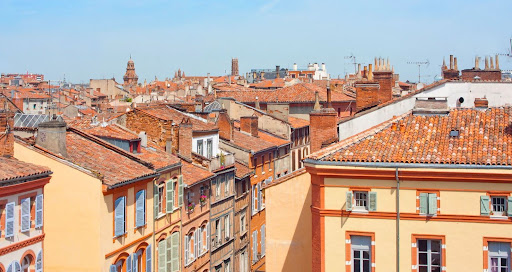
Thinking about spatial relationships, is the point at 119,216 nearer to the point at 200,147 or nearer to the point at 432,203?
the point at 432,203

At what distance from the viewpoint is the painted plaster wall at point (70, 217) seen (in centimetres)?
3064

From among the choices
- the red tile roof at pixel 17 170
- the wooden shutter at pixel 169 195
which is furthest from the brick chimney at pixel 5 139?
the wooden shutter at pixel 169 195

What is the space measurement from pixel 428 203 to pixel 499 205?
2.27 meters

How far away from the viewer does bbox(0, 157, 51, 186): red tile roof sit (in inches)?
1033

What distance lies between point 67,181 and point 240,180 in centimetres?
2271

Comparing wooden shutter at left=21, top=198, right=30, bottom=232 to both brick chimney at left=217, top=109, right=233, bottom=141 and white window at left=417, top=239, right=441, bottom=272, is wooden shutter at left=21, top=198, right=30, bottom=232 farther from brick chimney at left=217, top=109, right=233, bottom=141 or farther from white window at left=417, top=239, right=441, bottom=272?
brick chimney at left=217, top=109, right=233, bottom=141

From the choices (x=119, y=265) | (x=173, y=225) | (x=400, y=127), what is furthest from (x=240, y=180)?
(x=400, y=127)

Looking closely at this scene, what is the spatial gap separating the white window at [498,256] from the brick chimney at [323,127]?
29.5 feet

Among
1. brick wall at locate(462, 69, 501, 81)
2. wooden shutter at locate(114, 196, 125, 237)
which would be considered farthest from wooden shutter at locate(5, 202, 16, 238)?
brick wall at locate(462, 69, 501, 81)

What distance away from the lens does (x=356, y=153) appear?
87.4 ft

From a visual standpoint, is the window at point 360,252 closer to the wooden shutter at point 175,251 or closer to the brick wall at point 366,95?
the brick wall at point 366,95

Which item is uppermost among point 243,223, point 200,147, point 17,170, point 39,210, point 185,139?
point 185,139

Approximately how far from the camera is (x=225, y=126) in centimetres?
5506

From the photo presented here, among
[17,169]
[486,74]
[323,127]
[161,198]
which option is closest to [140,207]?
[161,198]
